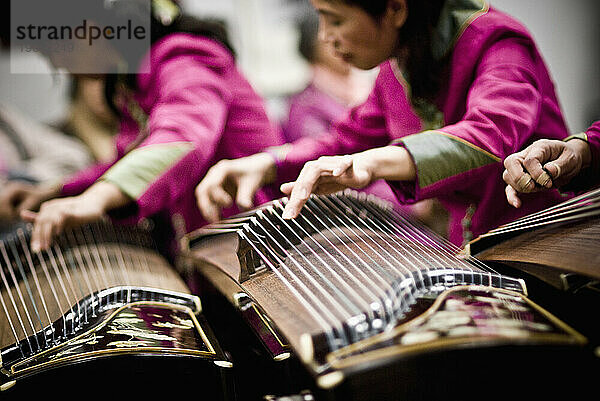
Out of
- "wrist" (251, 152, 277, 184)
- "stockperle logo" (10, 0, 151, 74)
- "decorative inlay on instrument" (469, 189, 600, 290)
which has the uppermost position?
"stockperle logo" (10, 0, 151, 74)

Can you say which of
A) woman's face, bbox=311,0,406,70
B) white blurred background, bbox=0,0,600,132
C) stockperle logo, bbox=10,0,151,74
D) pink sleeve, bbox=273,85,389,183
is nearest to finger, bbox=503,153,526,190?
white blurred background, bbox=0,0,600,132

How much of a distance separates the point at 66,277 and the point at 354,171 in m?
0.69

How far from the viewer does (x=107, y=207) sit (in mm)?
1178

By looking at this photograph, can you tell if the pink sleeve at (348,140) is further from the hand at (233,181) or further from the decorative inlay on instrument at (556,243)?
the decorative inlay on instrument at (556,243)

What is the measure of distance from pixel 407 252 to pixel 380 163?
0.14 meters

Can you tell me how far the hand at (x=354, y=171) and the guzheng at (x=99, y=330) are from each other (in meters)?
0.26

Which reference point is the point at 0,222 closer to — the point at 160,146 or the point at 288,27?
the point at 160,146

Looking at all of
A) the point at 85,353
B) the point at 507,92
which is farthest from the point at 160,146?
the point at 507,92

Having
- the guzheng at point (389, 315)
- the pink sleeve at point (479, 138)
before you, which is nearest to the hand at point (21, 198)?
the guzheng at point (389, 315)

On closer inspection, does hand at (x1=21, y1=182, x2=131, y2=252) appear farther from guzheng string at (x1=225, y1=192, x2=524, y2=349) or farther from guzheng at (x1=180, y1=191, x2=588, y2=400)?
guzheng at (x1=180, y1=191, x2=588, y2=400)

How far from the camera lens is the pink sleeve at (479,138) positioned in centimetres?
83

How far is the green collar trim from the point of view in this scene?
951 mm

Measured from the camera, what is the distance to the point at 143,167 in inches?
48.0

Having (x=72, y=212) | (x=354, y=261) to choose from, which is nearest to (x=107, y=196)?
(x=72, y=212)
